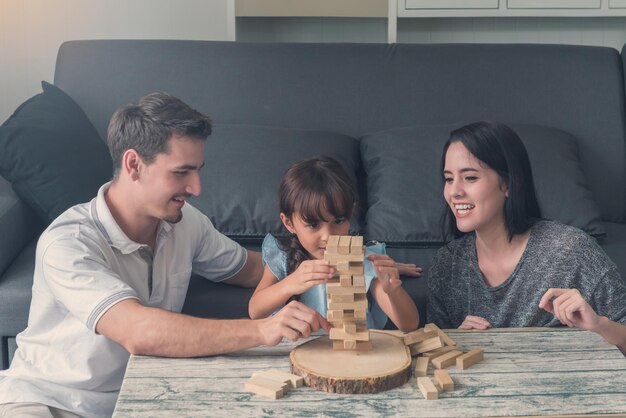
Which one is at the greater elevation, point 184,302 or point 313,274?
point 313,274

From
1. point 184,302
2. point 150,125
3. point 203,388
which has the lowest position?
point 184,302

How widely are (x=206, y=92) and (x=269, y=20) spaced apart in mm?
680

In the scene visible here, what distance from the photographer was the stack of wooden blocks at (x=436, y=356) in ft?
4.76

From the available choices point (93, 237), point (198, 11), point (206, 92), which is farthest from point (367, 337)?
point (198, 11)

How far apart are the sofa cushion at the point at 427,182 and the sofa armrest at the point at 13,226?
96cm

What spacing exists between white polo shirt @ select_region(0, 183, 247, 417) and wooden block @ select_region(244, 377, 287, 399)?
37cm

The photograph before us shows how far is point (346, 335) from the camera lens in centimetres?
156

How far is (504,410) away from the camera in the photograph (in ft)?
4.54

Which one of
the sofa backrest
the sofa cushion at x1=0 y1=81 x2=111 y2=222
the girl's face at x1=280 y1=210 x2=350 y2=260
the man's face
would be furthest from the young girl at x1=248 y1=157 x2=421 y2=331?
the sofa backrest

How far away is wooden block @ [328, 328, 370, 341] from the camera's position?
156 cm

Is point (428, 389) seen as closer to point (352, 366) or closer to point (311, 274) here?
point (352, 366)

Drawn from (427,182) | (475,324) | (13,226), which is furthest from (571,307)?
(13,226)

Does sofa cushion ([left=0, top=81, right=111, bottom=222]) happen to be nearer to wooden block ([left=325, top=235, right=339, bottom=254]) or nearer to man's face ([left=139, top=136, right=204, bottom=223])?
man's face ([left=139, top=136, right=204, bottom=223])

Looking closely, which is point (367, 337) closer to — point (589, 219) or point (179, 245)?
point (179, 245)
